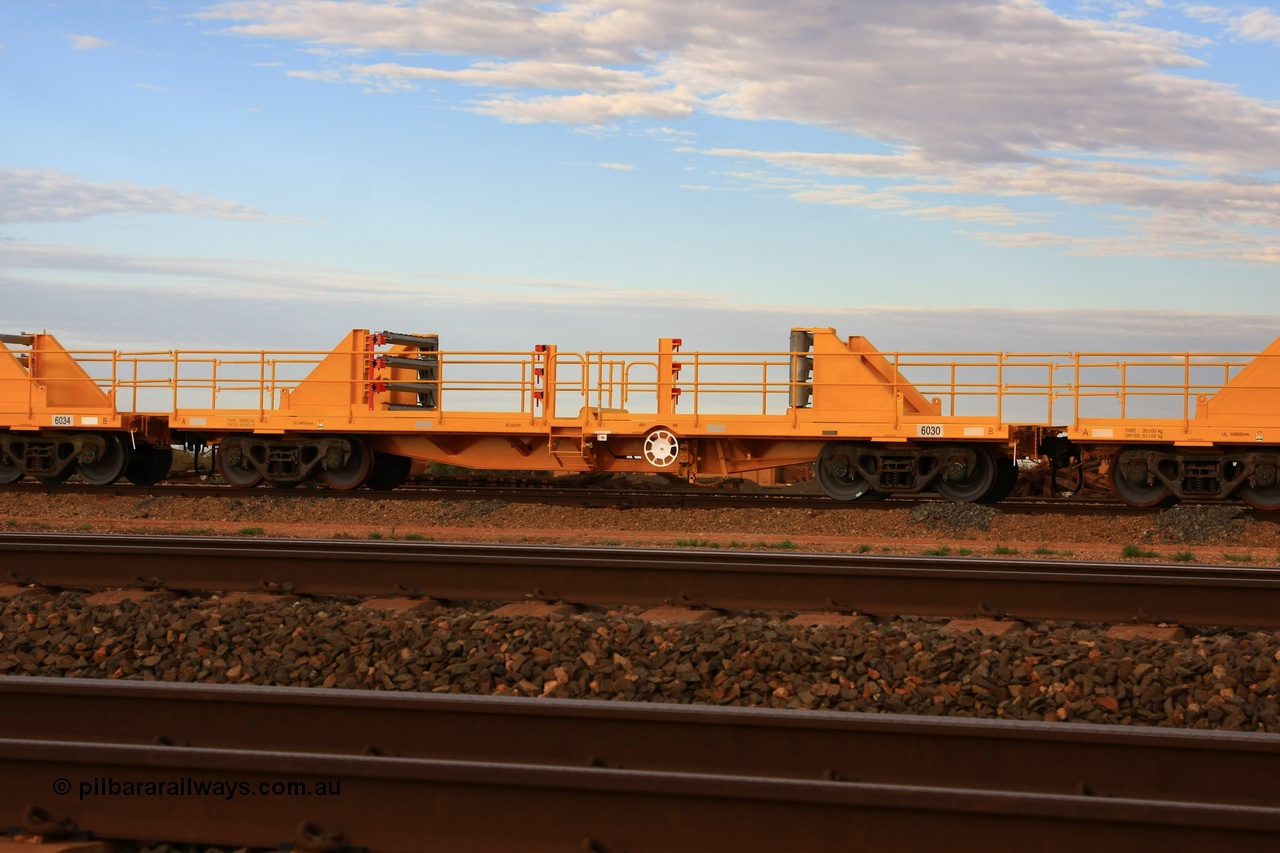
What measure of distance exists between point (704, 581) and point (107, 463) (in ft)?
50.8

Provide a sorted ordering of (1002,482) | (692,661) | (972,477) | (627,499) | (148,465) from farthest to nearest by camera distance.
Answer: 1. (148,465)
2. (1002,482)
3. (972,477)
4. (627,499)
5. (692,661)

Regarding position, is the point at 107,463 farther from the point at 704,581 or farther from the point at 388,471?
the point at 704,581

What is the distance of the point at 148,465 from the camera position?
21578 mm

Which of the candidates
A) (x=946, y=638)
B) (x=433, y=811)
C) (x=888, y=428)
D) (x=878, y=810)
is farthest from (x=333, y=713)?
(x=888, y=428)

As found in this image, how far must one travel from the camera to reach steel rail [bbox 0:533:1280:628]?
8.32m

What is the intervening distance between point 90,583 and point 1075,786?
25.5ft

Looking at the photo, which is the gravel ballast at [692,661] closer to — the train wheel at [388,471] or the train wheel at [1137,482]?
the train wheel at [1137,482]

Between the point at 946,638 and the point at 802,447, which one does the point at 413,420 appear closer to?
the point at 802,447

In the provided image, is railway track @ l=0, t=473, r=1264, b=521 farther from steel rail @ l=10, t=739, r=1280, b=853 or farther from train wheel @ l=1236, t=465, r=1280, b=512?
steel rail @ l=10, t=739, r=1280, b=853

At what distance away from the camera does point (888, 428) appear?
55.6 feet

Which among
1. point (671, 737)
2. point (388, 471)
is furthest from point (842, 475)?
point (671, 737)

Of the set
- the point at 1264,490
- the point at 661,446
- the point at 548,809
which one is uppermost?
the point at 661,446

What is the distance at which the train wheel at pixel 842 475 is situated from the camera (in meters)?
17.6

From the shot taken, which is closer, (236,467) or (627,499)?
(627,499)
